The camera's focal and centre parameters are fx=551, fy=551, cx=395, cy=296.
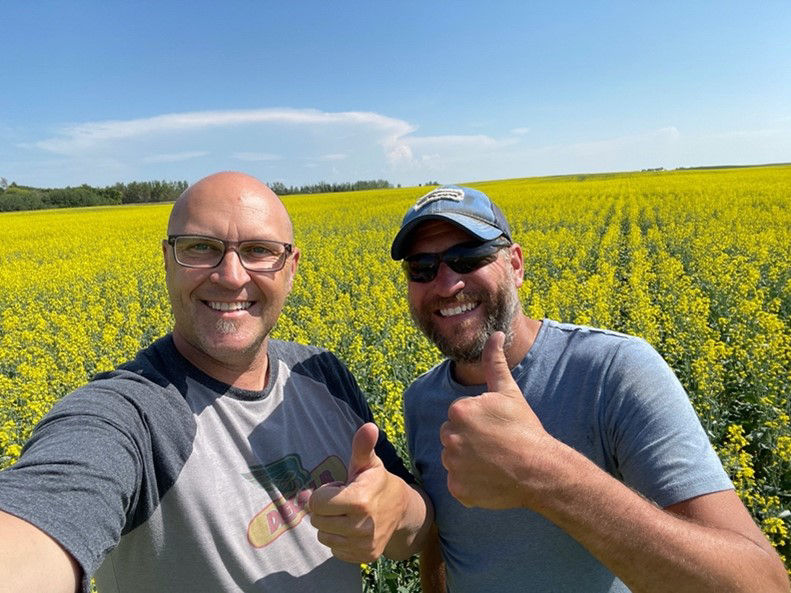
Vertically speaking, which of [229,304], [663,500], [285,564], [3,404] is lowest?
[3,404]

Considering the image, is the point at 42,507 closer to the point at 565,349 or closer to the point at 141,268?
the point at 565,349

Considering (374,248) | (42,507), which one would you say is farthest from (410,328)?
(374,248)

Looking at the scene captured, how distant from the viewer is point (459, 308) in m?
1.91

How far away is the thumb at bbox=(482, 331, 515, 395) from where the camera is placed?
4.39ft

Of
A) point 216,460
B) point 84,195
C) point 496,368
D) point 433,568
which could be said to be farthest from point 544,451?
point 84,195

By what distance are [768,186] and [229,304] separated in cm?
2675

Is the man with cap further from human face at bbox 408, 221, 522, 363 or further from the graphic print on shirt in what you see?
the graphic print on shirt

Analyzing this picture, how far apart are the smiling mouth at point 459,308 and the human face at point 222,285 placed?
0.60 m

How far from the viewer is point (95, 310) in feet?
30.4

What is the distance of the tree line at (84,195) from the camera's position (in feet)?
192

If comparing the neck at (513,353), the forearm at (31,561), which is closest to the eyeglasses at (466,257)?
the neck at (513,353)

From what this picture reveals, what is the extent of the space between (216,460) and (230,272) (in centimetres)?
55

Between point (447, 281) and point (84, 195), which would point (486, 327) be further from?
point (84, 195)

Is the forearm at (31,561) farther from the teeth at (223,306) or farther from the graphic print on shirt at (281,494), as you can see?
the teeth at (223,306)
